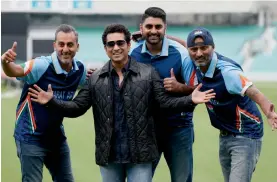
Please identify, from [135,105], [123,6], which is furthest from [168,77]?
[123,6]

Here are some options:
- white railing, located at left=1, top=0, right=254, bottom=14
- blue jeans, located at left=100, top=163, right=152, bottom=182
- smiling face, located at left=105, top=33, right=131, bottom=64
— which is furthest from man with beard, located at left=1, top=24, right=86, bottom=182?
white railing, located at left=1, top=0, right=254, bottom=14

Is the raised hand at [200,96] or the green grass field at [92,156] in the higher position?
the raised hand at [200,96]

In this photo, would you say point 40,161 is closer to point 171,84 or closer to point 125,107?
point 125,107

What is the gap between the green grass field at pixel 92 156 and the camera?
320 inches

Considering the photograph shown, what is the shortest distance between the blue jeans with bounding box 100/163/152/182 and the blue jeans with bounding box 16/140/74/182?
0.88 metres

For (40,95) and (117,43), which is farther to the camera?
(40,95)

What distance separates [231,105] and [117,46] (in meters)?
1.20

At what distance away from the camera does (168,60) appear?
536cm

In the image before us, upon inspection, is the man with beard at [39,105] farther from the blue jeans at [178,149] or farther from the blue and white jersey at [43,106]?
the blue jeans at [178,149]

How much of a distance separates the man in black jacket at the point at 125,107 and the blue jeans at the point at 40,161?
86 centimetres

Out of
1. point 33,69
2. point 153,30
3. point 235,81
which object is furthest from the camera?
point 153,30

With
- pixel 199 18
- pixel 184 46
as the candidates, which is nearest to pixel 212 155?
pixel 184 46

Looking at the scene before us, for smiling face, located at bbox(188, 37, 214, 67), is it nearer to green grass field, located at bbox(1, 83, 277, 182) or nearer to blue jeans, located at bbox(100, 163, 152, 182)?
blue jeans, located at bbox(100, 163, 152, 182)

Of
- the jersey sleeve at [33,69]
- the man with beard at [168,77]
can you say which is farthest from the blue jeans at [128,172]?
the jersey sleeve at [33,69]
